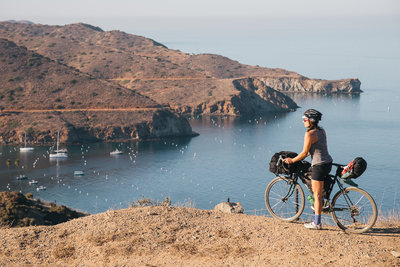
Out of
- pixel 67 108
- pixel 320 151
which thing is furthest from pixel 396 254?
pixel 67 108

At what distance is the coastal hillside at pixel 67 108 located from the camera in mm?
136500

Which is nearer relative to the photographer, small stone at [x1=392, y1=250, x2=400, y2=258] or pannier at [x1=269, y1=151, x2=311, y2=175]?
small stone at [x1=392, y1=250, x2=400, y2=258]

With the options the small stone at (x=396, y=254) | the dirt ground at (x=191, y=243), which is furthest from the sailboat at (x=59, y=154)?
the small stone at (x=396, y=254)

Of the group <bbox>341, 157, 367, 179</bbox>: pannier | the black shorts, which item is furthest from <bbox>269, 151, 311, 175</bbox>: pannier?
<bbox>341, 157, 367, 179</bbox>: pannier

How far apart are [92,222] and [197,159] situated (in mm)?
112612

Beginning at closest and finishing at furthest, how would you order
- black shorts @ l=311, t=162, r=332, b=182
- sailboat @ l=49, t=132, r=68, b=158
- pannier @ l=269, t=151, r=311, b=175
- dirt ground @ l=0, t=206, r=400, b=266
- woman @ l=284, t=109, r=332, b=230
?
dirt ground @ l=0, t=206, r=400, b=266 → woman @ l=284, t=109, r=332, b=230 → black shorts @ l=311, t=162, r=332, b=182 → pannier @ l=269, t=151, r=311, b=175 → sailboat @ l=49, t=132, r=68, b=158

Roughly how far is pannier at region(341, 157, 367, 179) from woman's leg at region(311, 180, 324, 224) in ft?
2.22

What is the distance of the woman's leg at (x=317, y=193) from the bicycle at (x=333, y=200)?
0.27 m

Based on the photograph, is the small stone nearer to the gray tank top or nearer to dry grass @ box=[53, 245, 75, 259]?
the gray tank top

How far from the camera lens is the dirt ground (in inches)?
472

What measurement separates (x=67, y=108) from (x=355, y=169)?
14294 cm

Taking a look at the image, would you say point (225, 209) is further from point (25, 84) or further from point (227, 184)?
point (25, 84)

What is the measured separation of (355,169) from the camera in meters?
12.8

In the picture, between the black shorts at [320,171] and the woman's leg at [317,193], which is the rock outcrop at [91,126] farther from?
the black shorts at [320,171]
